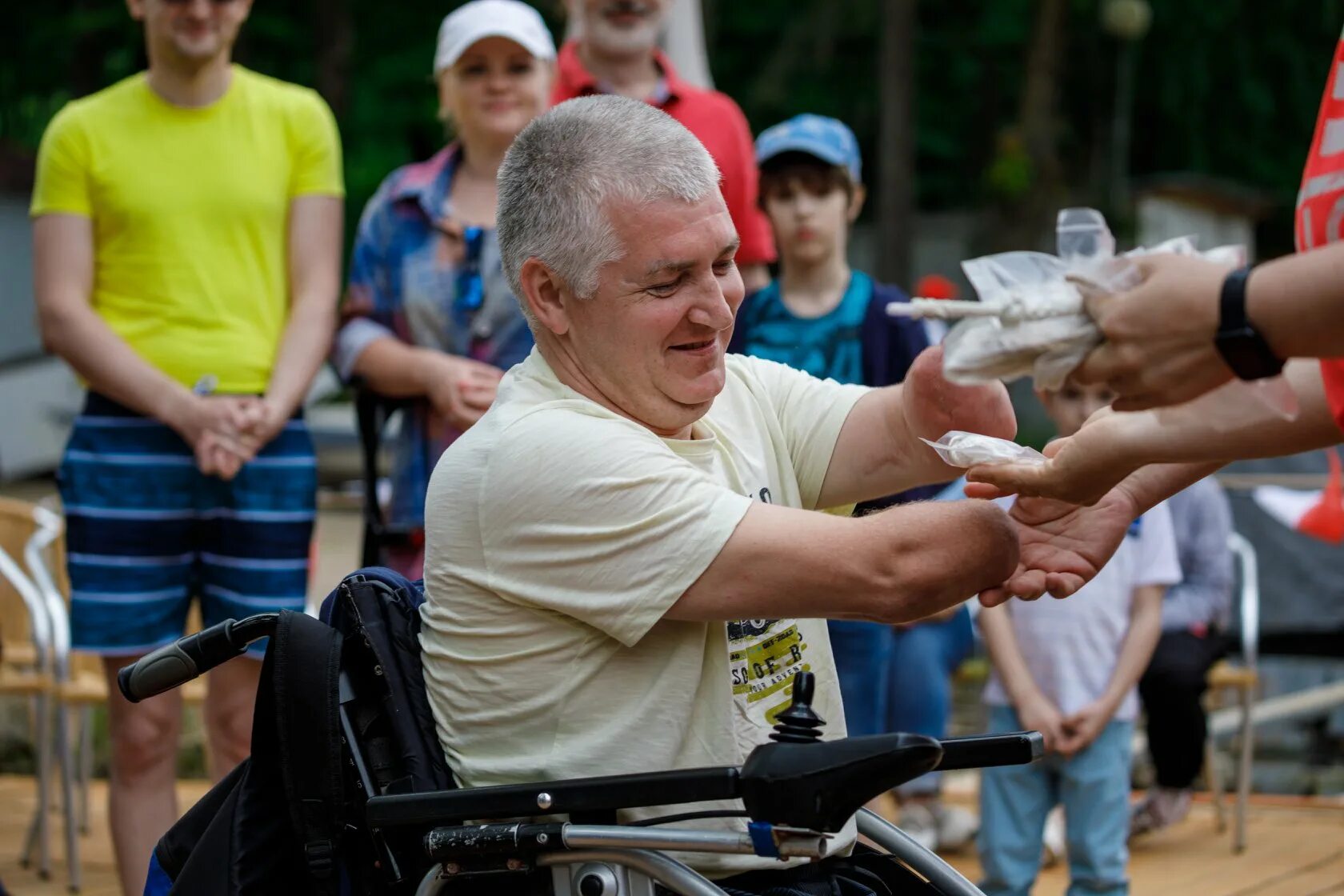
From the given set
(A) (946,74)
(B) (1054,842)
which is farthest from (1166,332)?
(A) (946,74)

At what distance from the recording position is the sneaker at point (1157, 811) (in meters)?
5.34

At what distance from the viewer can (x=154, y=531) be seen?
3936 mm

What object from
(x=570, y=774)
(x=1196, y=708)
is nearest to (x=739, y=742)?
(x=570, y=774)

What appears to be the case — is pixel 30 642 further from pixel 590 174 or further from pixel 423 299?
pixel 590 174

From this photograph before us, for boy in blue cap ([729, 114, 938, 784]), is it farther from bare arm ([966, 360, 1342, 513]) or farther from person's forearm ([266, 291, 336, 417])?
bare arm ([966, 360, 1342, 513])

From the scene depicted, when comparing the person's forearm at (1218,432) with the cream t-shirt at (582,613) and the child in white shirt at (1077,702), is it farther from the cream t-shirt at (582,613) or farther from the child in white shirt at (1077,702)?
the child in white shirt at (1077,702)

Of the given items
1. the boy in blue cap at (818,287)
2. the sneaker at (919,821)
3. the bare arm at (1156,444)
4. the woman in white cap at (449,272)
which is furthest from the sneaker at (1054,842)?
the bare arm at (1156,444)

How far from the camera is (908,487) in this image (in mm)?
2592

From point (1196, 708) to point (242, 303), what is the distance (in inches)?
119

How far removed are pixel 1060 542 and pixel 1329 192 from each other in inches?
23.8

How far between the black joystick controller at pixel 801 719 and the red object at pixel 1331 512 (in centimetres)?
434

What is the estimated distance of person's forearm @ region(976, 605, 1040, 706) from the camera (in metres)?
4.34

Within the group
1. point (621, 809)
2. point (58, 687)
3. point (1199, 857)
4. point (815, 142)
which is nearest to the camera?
point (621, 809)

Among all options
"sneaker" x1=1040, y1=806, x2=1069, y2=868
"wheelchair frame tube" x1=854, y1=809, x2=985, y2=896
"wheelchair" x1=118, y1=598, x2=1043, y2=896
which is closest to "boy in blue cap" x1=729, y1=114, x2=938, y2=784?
"sneaker" x1=1040, y1=806, x2=1069, y2=868
